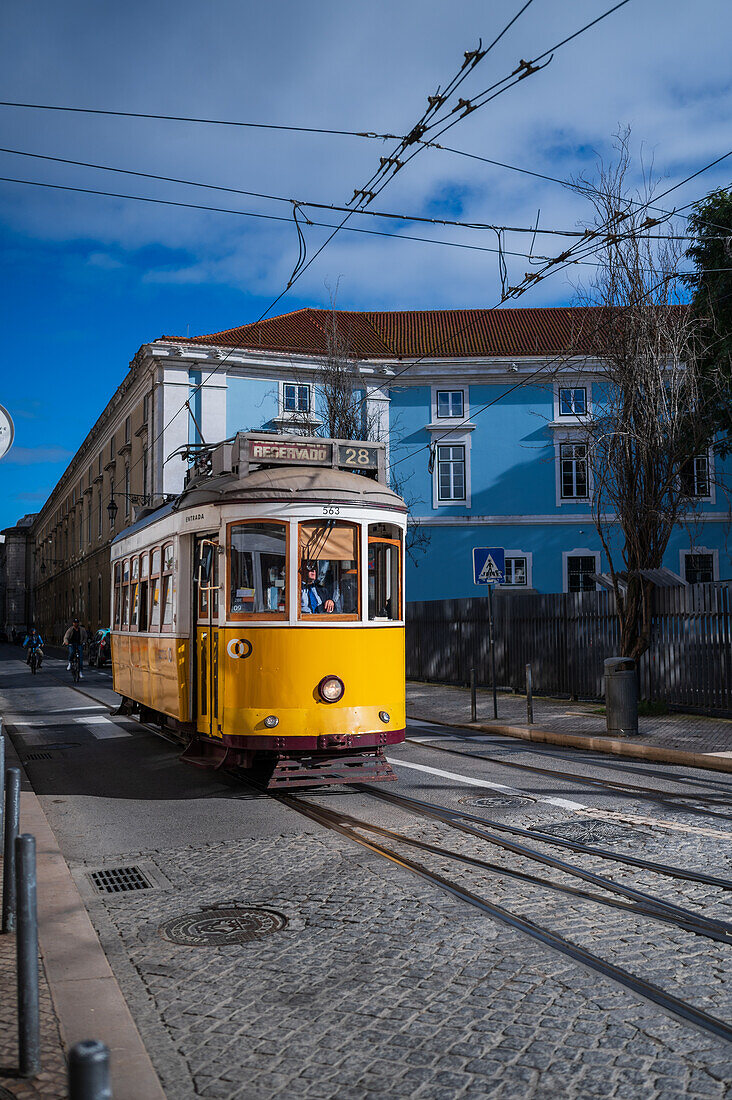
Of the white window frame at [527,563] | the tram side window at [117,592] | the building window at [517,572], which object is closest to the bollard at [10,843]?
the tram side window at [117,592]

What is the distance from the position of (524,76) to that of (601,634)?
11249mm

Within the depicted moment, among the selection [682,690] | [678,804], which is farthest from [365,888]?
[682,690]

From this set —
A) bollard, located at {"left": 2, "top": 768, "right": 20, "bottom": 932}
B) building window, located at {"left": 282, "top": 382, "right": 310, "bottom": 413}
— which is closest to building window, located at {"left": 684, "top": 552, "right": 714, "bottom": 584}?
building window, located at {"left": 282, "top": 382, "right": 310, "bottom": 413}

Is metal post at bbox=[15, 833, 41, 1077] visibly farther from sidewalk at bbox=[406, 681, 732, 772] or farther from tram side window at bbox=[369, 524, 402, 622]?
sidewalk at bbox=[406, 681, 732, 772]

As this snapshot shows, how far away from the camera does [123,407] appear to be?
45875mm

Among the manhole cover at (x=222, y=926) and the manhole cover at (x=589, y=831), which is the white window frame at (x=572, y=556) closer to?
the manhole cover at (x=589, y=831)

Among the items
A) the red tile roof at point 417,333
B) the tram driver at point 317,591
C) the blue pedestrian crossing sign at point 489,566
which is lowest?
the tram driver at point 317,591

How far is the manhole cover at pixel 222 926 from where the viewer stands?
5312 millimetres

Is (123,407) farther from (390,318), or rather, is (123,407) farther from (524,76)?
(524,76)

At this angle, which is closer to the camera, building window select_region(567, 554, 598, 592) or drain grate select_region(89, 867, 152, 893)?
drain grate select_region(89, 867, 152, 893)

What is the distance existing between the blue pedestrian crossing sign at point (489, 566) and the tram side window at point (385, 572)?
5953mm

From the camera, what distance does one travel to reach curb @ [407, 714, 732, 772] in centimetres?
1147

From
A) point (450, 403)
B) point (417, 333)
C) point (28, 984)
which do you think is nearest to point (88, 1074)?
point (28, 984)

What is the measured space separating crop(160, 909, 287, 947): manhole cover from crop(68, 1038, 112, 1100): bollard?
10.0 ft
